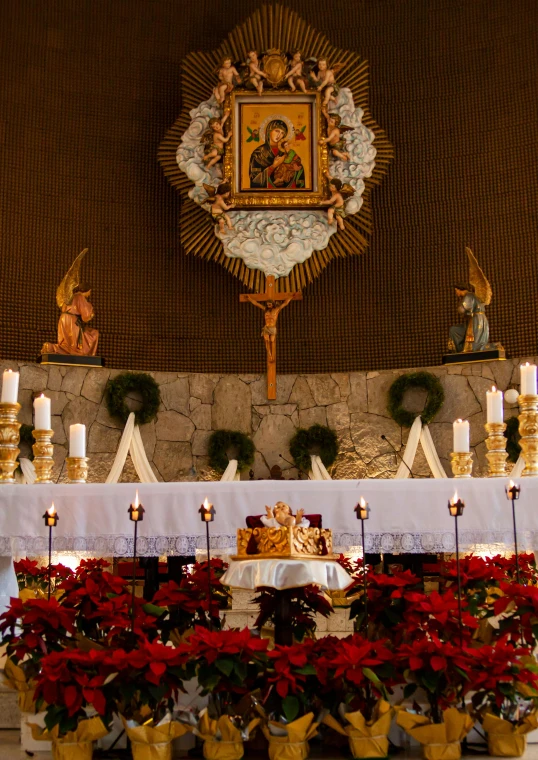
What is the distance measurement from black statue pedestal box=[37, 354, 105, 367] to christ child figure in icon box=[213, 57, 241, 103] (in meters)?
3.20

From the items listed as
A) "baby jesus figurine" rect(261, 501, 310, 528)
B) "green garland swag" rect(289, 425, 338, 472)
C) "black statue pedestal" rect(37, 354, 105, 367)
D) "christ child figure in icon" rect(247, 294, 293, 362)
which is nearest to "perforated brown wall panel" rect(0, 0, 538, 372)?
"christ child figure in icon" rect(247, 294, 293, 362)

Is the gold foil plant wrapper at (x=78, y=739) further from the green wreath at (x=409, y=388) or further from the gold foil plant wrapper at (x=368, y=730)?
the green wreath at (x=409, y=388)

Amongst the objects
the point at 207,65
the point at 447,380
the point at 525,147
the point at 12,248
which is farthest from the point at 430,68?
the point at 12,248

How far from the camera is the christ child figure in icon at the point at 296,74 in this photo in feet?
36.6

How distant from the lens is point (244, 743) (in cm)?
442

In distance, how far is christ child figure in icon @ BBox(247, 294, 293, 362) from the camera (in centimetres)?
1103

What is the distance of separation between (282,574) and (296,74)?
25.8 ft

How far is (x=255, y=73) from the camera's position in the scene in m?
11.2

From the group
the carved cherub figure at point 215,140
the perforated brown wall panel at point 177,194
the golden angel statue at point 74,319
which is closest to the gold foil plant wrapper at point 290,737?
the golden angel statue at point 74,319

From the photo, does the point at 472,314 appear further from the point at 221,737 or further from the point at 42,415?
the point at 221,737

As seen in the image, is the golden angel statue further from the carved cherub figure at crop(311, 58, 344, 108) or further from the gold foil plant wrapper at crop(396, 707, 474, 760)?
the gold foil plant wrapper at crop(396, 707, 474, 760)

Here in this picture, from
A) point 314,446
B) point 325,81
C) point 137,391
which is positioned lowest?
point 314,446

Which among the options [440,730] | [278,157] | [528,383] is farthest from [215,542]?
[278,157]

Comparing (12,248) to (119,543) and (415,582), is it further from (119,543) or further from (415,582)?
(415,582)
